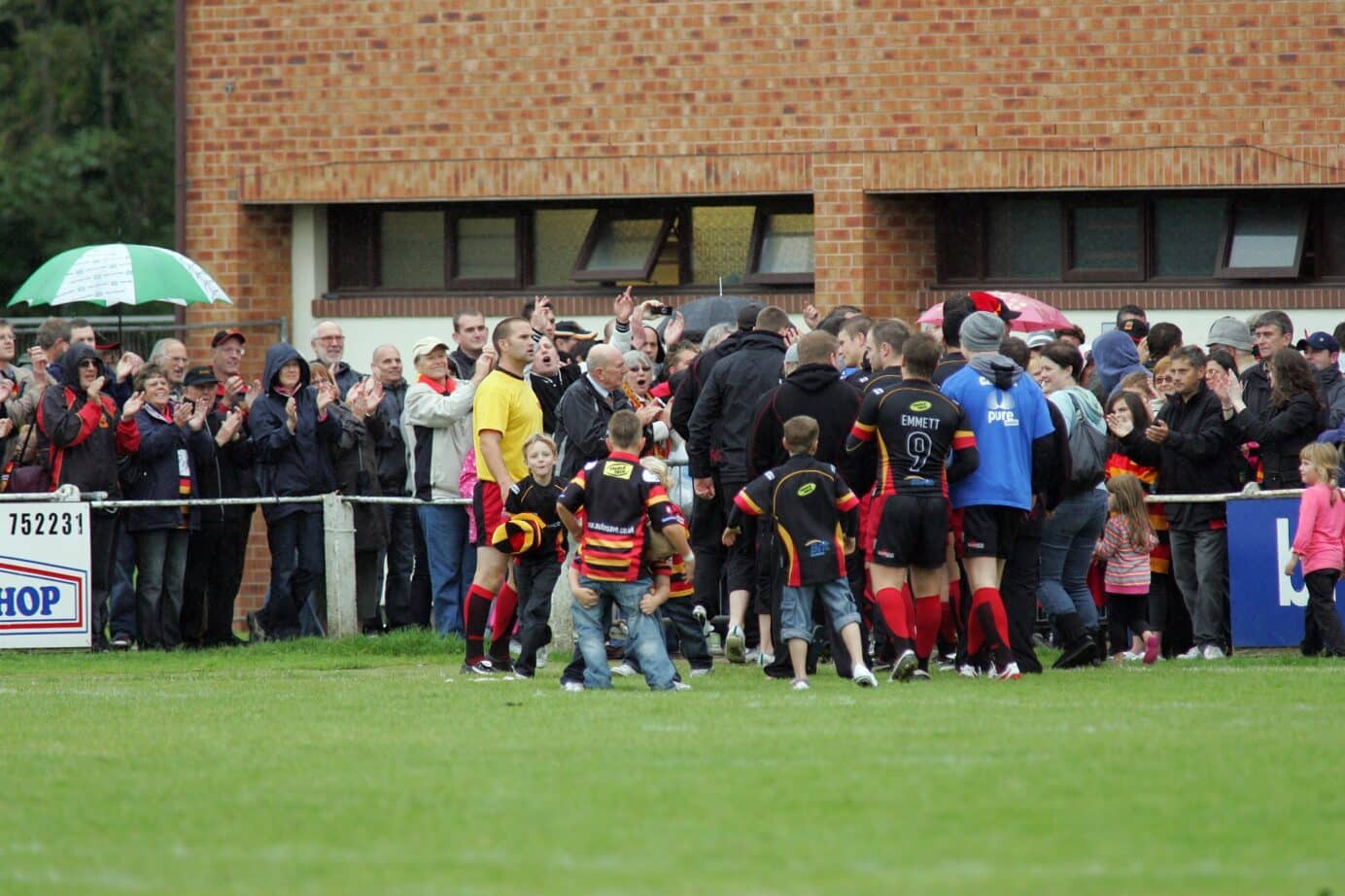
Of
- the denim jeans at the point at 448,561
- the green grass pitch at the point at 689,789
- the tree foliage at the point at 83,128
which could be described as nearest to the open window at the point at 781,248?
the denim jeans at the point at 448,561

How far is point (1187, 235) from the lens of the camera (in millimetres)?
18484

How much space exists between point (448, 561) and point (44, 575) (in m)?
2.74

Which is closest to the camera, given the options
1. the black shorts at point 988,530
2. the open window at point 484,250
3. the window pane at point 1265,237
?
the black shorts at point 988,530

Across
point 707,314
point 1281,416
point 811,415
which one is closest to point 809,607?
point 811,415

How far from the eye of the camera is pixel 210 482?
16.4 meters

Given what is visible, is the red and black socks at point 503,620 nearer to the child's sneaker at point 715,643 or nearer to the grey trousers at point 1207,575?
the child's sneaker at point 715,643

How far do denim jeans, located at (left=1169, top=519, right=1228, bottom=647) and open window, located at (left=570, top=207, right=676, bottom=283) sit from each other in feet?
21.6

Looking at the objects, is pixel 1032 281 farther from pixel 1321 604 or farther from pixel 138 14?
pixel 138 14

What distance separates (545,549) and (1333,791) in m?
5.81

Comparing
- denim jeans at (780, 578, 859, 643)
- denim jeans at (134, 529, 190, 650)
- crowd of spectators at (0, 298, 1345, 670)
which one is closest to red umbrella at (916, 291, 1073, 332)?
crowd of spectators at (0, 298, 1345, 670)

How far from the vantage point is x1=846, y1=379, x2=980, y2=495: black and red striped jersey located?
12352 millimetres

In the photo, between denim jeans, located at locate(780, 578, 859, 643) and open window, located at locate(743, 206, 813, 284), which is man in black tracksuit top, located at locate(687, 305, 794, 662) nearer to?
denim jeans, located at locate(780, 578, 859, 643)

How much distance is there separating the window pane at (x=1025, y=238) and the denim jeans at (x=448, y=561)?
5689 millimetres

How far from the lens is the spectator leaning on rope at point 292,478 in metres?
16.4
